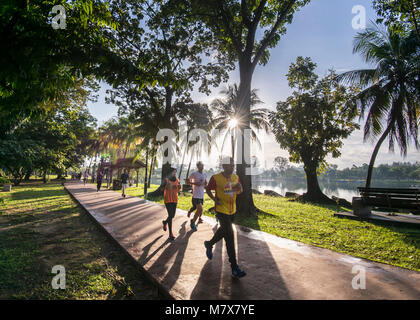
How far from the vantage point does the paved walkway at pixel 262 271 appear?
2715 mm

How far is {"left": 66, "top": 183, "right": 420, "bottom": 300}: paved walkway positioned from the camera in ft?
8.91

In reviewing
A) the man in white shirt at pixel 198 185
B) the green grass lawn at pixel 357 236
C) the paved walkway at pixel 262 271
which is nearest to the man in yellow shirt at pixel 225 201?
the paved walkway at pixel 262 271

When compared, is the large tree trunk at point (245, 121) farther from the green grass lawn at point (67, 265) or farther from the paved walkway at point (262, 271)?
the green grass lawn at point (67, 265)

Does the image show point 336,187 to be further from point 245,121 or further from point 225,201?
point 225,201

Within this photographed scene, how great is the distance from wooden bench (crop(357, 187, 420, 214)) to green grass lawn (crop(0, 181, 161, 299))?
27.8ft

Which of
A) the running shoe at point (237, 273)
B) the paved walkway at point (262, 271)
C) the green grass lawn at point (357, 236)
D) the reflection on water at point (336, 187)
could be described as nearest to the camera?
the paved walkway at point (262, 271)

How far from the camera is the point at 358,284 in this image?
294 centimetres

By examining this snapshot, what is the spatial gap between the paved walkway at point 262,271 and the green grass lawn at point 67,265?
0.94 ft

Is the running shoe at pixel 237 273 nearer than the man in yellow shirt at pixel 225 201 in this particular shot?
Yes

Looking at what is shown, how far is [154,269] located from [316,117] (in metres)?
17.2

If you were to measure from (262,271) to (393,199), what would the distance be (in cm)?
698

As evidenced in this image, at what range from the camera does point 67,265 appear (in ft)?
12.5

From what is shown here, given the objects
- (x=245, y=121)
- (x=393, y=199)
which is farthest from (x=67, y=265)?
(x=393, y=199)
